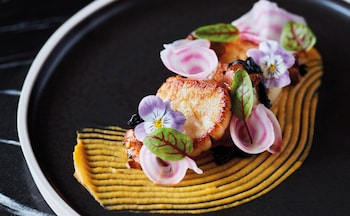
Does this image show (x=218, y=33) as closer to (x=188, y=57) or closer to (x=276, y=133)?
(x=188, y=57)

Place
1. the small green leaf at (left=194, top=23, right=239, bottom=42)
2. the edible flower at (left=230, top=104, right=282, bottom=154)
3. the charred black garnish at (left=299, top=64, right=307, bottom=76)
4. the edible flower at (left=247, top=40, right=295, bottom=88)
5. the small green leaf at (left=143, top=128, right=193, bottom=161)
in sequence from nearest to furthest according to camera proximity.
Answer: the small green leaf at (left=143, top=128, right=193, bottom=161), the edible flower at (left=230, top=104, right=282, bottom=154), the edible flower at (left=247, top=40, right=295, bottom=88), the small green leaf at (left=194, top=23, right=239, bottom=42), the charred black garnish at (left=299, top=64, right=307, bottom=76)

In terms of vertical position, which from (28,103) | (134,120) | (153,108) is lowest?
(28,103)

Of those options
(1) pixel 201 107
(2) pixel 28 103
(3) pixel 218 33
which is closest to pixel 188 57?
(3) pixel 218 33

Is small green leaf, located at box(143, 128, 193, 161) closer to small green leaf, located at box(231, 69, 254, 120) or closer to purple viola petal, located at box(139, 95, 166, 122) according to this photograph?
purple viola petal, located at box(139, 95, 166, 122)

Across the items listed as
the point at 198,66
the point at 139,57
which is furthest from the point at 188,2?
the point at 198,66

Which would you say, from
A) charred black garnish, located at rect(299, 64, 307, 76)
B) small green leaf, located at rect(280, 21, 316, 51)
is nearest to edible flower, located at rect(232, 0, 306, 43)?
small green leaf, located at rect(280, 21, 316, 51)

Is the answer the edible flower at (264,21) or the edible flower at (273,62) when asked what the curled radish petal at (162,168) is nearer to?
the edible flower at (273,62)
